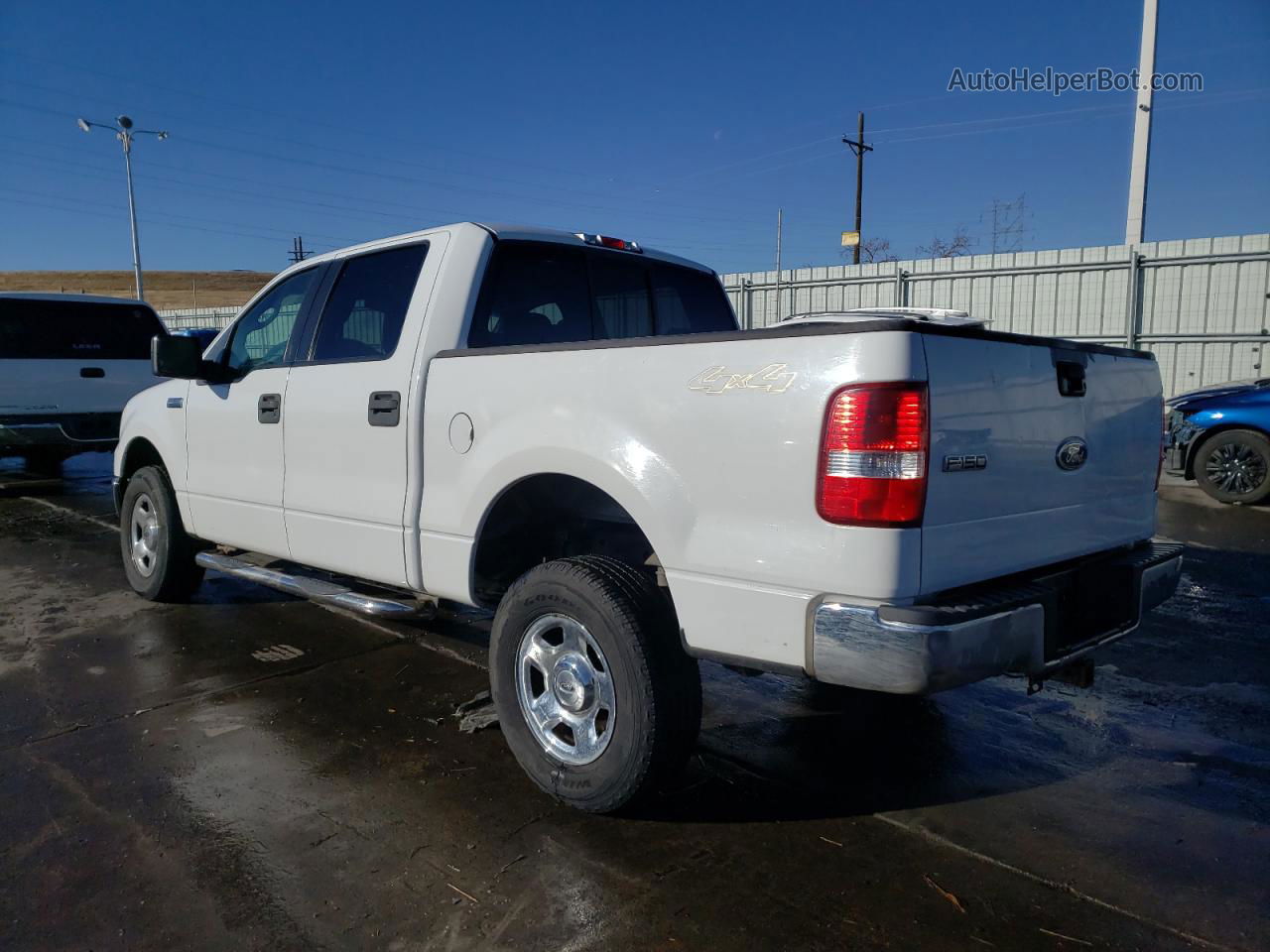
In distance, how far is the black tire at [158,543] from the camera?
5496 mm

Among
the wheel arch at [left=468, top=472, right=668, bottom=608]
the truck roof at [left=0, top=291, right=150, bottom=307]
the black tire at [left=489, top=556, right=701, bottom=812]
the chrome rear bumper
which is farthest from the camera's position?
the truck roof at [left=0, top=291, right=150, bottom=307]

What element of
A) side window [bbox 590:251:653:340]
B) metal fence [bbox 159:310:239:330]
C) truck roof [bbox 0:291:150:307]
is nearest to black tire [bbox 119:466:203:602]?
side window [bbox 590:251:653:340]

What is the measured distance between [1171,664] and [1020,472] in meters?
2.59

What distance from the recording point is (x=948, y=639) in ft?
7.97

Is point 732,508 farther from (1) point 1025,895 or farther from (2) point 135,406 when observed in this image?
(2) point 135,406

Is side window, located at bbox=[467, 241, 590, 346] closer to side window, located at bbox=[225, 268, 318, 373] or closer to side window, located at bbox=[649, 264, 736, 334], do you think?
side window, located at bbox=[649, 264, 736, 334]

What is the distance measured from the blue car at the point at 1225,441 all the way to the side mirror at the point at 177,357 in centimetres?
880

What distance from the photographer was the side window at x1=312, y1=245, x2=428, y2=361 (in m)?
3.98

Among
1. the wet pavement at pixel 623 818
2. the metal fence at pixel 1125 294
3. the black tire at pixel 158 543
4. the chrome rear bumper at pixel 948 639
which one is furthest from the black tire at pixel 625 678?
the metal fence at pixel 1125 294

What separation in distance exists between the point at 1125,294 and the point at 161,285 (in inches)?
3198

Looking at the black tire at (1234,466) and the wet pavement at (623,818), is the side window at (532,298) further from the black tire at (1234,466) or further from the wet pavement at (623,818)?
the black tire at (1234,466)

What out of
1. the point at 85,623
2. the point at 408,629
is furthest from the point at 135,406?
the point at 408,629

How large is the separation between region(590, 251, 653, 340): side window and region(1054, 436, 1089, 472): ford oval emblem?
6.45 feet

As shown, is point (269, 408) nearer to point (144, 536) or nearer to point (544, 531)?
point (544, 531)
